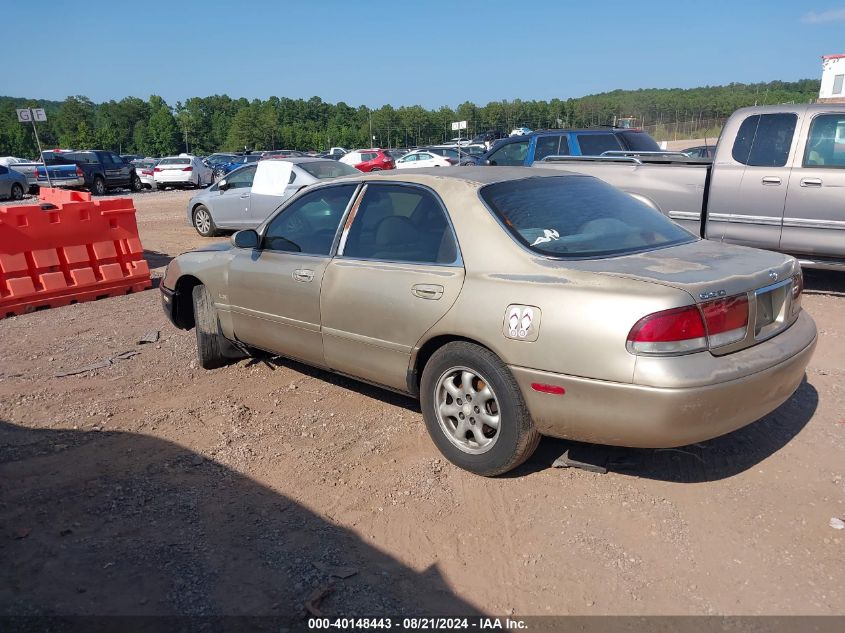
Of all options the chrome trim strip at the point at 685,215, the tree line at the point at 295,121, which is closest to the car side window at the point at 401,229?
the chrome trim strip at the point at 685,215

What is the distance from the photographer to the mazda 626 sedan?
3.12 meters

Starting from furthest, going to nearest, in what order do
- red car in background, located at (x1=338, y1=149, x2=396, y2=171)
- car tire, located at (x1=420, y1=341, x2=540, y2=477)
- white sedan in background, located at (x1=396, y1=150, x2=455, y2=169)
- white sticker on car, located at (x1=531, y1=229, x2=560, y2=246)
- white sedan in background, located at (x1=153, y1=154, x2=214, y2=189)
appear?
white sedan in background, located at (x1=153, y1=154, x2=214, y2=189), red car in background, located at (x1=338, y1=149, x2=396, y2=171), white sedan in background, located at (x1=396, y1=150, x2=455, y2=169), white sticker on car, located at (x1=531, y1=229, x2=560, y2=246), car tire, located at (x1=420, y1=341, x2=540, y2=477)

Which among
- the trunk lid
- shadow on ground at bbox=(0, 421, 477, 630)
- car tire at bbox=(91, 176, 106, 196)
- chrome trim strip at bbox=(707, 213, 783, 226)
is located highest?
the trunk lid

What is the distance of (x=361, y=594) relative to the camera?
114 inches

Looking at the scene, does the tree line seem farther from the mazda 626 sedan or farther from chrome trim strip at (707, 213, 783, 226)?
the mazda 626 sedan

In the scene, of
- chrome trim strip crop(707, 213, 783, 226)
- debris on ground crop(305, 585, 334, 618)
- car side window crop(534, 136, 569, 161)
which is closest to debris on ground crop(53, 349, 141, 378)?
debris on ground crop(305, 585, 334, 618)

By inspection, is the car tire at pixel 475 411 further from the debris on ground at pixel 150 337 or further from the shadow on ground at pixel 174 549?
the debris on ground at pixel 150 337

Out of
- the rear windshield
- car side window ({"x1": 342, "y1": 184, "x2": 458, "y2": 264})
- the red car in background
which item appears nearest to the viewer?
car side window ({"x1": 342, "y1": 184, "x2": 458, "y2": 264})

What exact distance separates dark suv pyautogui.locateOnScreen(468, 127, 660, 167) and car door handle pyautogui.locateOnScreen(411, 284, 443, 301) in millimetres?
8970

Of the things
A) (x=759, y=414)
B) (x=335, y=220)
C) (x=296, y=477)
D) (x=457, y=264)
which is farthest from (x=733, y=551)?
(x=335, y=220)

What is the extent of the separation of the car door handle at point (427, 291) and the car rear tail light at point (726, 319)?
135 centimetres

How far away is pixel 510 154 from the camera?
13570mm

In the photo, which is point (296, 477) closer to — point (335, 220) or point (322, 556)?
point (322, 556)

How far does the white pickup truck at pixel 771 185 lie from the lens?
278 inches
